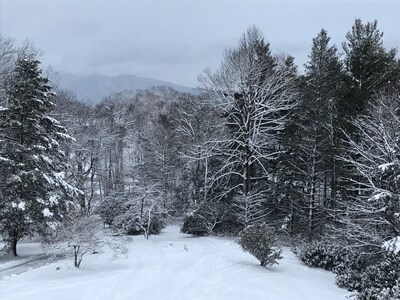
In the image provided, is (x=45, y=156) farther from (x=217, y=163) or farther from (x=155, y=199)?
(x=217, y=163)

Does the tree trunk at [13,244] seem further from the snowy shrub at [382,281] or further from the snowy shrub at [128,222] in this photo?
the snowy shrub at [382,281]

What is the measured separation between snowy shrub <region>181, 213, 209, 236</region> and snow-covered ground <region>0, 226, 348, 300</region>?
28.4 ft

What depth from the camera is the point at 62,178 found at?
19.4m

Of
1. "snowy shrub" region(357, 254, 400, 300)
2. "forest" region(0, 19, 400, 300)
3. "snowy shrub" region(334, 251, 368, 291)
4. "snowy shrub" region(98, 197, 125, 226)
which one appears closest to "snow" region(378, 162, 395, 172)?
"forest" region(0, 19, 400, 300)

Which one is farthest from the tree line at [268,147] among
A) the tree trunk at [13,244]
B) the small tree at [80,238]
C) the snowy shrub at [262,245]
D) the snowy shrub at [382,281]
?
the small tree at [80,238]

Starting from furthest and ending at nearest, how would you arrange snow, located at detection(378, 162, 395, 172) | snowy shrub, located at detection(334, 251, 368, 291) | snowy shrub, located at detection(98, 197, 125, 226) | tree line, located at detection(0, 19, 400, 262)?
snowy shrub, located at detection(98, 197, 125, 226) → tree line, located at detection(0, 19, 400, 262) → snow, located at detection(378, 162, 395, 172) → snowy shrub, located at detection(334, 251, 368, 291)

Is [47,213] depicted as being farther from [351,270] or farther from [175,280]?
[351,270]

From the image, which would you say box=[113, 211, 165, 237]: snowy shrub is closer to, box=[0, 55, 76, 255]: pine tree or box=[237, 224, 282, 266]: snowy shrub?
box=[0, 55, 76, 255]: pine tree

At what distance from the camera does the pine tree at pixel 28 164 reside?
57.3 feet

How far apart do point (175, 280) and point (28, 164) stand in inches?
417

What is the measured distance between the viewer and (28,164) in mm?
18375

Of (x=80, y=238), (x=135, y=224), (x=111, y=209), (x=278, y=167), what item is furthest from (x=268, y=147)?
(x=80, y=238)

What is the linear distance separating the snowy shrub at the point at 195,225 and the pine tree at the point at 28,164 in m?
9.25

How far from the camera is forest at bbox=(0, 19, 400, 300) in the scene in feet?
45.9
